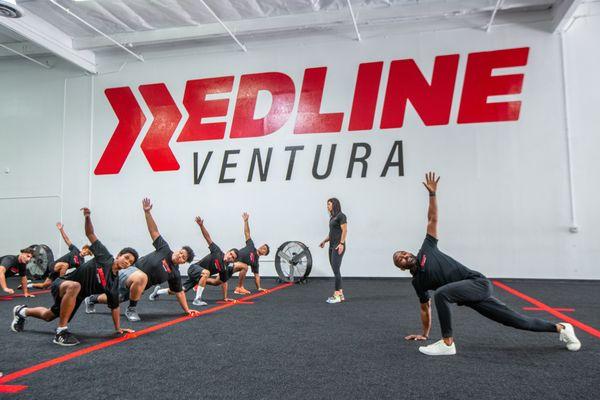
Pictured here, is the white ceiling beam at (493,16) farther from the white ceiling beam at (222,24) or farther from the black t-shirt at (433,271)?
the black t-shirt at (433,271)

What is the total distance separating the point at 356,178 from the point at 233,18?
157 inches

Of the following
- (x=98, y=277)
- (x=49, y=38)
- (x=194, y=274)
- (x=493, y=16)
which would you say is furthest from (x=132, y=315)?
(x=493, y=16)

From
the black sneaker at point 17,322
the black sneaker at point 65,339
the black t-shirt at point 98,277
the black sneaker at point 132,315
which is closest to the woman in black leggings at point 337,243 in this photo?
the black sneaker at point 132,315

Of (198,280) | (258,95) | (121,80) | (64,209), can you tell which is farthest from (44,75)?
(198,280)

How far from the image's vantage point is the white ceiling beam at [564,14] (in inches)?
268

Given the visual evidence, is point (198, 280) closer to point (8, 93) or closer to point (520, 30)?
point (520, 30)

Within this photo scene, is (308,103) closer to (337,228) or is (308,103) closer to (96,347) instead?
(337,228)

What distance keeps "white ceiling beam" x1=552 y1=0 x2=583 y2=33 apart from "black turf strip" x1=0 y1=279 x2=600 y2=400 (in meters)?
4.98

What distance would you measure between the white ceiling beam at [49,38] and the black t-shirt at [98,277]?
6163 mm

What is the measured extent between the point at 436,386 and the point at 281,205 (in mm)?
6332

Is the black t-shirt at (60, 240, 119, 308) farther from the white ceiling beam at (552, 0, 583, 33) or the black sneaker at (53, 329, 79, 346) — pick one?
the white ceiling beam at (552, 0, 583, 33)

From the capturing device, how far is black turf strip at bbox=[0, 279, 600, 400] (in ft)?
7.36

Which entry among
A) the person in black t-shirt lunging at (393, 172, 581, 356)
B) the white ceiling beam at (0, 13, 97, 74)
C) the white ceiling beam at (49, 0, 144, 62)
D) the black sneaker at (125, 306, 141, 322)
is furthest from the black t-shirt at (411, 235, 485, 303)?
the white ceiling beam at (0, 13, 97, 74)

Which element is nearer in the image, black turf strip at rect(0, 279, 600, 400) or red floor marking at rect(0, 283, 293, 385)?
black turf strip at rect(0, 279, 600, 400)
